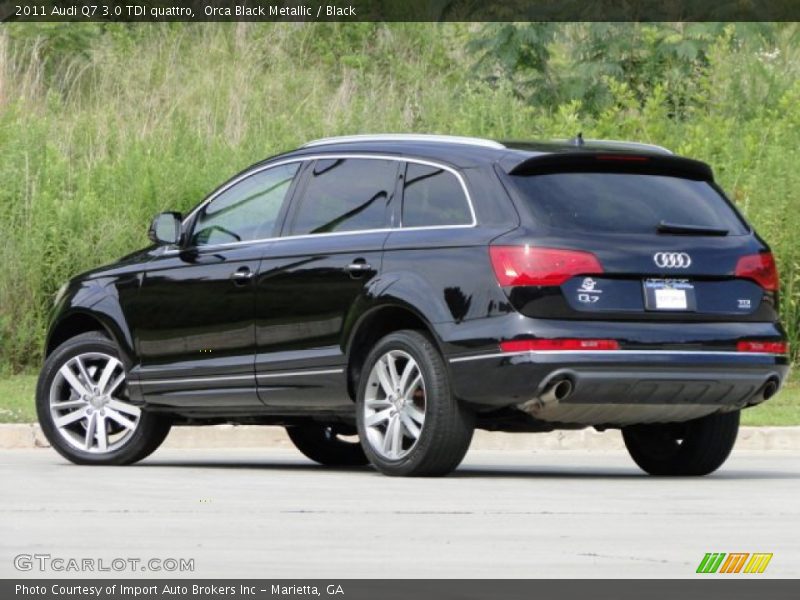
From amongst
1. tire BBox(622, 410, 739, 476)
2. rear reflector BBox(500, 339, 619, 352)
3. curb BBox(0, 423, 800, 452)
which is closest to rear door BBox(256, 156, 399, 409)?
rear reflector BBox(500, 339, 619, 352)

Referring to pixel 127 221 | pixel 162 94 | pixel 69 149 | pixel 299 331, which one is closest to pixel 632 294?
pixel 299 331

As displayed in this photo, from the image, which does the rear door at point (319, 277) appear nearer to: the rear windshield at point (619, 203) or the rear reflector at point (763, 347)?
the rear windshield at point (619, 203)

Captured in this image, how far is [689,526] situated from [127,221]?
48.5 feet

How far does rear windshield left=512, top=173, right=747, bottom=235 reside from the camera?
11.9m

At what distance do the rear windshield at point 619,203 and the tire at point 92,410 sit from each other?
127 inches

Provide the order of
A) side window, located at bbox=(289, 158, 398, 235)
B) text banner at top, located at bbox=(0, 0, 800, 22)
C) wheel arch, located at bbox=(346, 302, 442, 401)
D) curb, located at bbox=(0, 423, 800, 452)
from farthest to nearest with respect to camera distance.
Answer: text banner at top, located at bbox=(0, 0, 800, 22), curb, located at bbox=(0, 423, 800, 452), side window, located at bbox=(289, 158, 398, 235), wheel arch, located at bbox=(346, 302, 442, 401)

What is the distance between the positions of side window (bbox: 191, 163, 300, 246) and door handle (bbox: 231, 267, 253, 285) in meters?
0.26

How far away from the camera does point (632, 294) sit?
461 inches

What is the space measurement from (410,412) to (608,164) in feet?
5.97

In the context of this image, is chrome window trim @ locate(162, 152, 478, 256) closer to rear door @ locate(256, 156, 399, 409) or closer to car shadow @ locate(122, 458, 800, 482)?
rear door @ locate(256, 156, 399, 409)

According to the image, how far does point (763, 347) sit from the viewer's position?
480 inches

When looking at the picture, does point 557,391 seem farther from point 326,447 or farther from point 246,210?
point 326,447

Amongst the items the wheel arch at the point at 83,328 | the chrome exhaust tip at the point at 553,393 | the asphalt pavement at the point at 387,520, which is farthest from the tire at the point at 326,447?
the chrome exhaust tip at the point at 553,393
